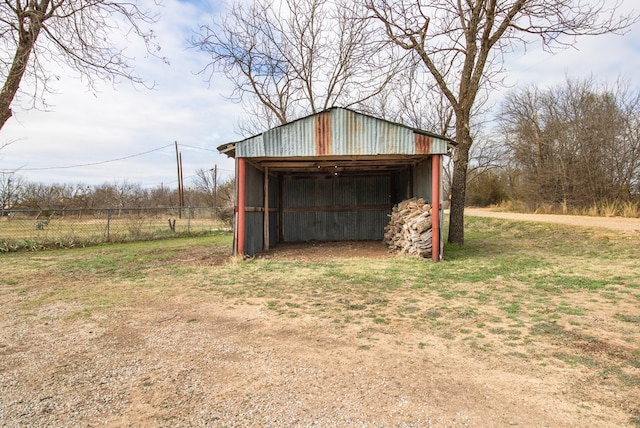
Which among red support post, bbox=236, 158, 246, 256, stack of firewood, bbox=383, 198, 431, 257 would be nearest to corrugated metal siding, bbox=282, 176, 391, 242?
stack of firewood, bbox=383, 198, 431, 257

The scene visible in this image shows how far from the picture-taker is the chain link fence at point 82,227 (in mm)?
12087

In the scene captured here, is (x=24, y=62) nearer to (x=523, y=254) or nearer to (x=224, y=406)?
(x=224, y=406)

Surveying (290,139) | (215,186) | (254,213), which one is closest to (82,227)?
(254,213)

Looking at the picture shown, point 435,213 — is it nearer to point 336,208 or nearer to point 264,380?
point 336,208

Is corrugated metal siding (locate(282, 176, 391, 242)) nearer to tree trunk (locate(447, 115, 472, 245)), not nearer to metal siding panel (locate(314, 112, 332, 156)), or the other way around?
tree trunk (locate(447, 115, 472, 245))

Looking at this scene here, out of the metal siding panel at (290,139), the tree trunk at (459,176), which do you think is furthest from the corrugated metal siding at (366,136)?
the tree trunk at (459,176)

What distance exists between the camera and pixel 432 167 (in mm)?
9359

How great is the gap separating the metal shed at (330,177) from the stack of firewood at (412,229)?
28 centimetres

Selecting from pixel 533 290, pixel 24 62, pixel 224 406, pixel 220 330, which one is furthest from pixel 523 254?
pixel 24 62

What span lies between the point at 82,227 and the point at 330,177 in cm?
935

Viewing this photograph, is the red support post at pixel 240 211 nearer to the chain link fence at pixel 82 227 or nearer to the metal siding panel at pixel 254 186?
the metal siding panel at pixel 254 186

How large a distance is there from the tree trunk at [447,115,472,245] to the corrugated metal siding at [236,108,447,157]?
285cm

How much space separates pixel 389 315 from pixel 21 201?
69.9 feet

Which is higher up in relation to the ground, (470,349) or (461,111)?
(461,111)
